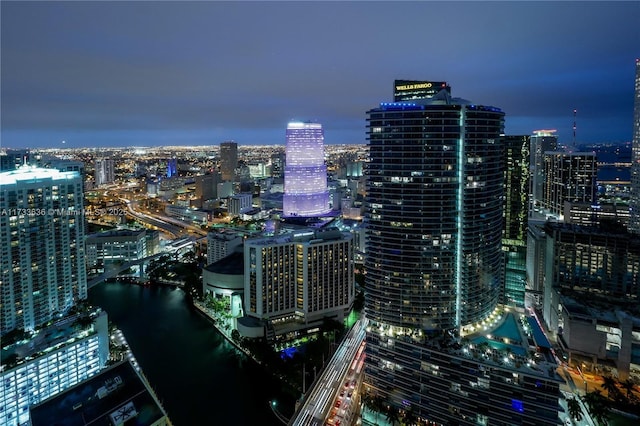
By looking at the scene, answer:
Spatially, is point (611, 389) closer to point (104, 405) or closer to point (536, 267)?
point (536, 267)

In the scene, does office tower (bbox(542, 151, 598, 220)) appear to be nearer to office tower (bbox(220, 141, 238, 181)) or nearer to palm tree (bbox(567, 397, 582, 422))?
palm tree (bbox(567, 397, 582, 422))

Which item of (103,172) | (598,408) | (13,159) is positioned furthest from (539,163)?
(103,172)

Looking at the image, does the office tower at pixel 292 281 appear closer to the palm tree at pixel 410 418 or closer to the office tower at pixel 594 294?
the palm tree at pixel 410 418

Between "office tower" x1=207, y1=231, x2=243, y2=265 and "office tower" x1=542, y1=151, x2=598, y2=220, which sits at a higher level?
"office tower" x1=542, y1=151, x2=598, y2=220

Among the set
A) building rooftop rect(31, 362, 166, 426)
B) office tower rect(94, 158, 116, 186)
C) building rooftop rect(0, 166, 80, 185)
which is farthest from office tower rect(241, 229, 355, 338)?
office tower rect(94, 158, 116, 186)

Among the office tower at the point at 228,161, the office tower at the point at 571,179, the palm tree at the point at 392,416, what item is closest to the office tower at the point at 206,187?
the office tower at the point at 228,161

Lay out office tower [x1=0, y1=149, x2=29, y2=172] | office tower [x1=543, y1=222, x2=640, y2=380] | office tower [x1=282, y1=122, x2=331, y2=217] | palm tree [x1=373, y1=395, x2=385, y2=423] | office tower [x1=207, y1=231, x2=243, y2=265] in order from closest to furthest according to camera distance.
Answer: palm tree [x1=373, y1=395, x2=385, y2=423] → office tower [x1=543, y1=222, x2=640, y2=380] → office tower [x1=207, y1=231, x2=243, y2=265] → office tower [x1=0, y1=149, x2=29, y2=172] → office tower [x1=282, y1=122, x2=331, y2=217]
